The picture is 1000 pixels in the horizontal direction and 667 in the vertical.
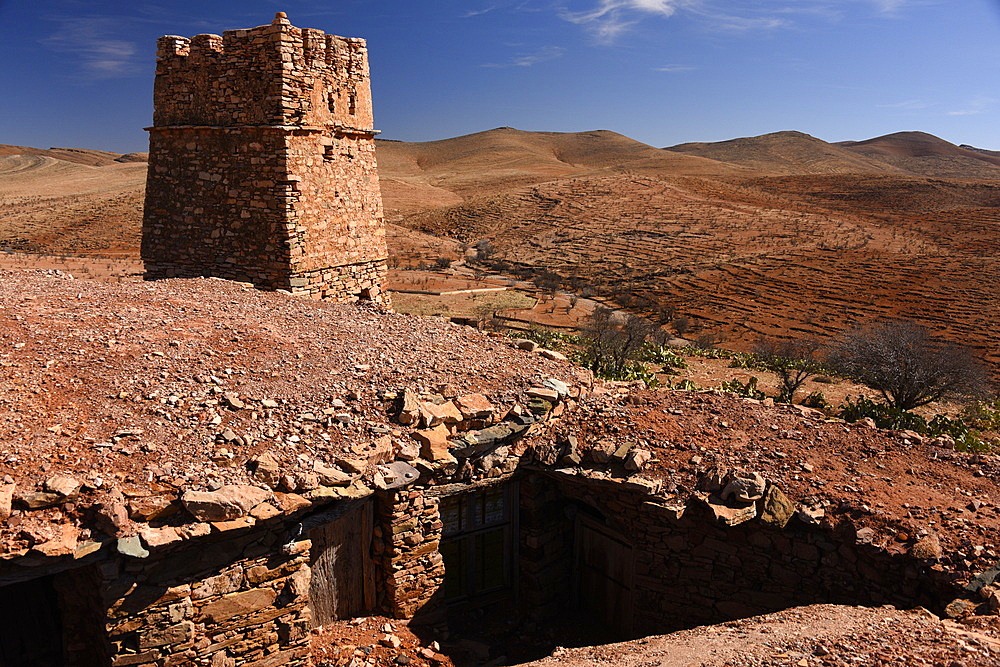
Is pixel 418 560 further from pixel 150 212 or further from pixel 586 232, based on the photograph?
pixel 586 232

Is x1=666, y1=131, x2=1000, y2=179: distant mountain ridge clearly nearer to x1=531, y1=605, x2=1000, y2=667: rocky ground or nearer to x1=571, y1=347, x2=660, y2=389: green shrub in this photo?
x1=571, y1=347, x2=660, y2=389: green shrub

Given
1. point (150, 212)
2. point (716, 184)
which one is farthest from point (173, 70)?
point (716, 184)

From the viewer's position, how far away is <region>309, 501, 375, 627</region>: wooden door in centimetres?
667

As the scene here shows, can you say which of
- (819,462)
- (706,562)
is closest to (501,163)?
(819,462)

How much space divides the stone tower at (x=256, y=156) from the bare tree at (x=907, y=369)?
10.7 metres

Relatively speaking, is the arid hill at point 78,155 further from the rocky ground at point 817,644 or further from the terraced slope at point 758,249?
the rocky ground at point 817,644

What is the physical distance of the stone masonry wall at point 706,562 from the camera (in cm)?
636

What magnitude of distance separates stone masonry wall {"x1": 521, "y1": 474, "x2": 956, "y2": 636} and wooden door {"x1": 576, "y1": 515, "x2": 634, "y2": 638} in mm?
141

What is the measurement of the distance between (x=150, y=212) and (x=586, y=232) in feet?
110

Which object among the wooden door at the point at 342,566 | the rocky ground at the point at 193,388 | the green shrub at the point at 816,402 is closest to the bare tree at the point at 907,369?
the green shrub at the point at 816,402

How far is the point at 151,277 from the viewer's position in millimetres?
10648

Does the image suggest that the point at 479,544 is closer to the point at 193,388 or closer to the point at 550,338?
the point at 193,388

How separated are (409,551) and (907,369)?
1103 cm

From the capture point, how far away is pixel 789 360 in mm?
17047
